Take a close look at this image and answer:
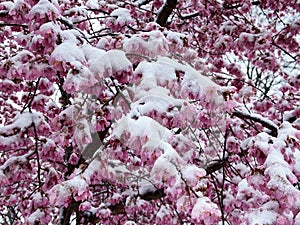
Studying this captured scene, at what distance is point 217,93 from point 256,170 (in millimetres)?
501

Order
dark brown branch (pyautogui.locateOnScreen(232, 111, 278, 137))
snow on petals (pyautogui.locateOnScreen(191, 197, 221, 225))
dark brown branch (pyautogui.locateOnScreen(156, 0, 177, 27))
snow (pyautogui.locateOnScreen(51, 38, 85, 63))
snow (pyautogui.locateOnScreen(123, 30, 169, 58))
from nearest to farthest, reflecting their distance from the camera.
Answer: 1. snow on petals (pyautogui.locateOnScreen(191, 197, 221, 225))
2. snow (pyautogui.locateOnScreen(51, 38, 85, 63))
3. snow (pyautogui.locateOnScreen(123, 30, 169, 58))
4. dark brown branch (pyautogui.locateOnScreen(232, 111, 278, 137))
5. dark brown branch (pyautogui.locateOnScreen(156, 0, 177, 27))

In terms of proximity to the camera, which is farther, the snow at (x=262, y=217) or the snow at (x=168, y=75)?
the snow at (x=168, y=75)

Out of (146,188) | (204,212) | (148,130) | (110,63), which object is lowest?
(146,188)

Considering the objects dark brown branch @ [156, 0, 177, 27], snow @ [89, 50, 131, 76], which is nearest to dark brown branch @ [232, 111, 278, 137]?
snow @ [89, 50, 131, 76]

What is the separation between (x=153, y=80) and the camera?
205 cm

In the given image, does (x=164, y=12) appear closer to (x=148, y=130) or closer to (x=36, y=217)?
(x=36, y=217)

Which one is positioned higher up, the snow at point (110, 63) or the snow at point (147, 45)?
the snow at point (147, 45)

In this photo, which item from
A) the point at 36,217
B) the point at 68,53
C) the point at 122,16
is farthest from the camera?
the point at 36,217

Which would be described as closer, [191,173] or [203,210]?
[203,210]

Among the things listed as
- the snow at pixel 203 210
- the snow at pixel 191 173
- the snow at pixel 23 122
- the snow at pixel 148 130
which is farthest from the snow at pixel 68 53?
the snow at pixel 23 122

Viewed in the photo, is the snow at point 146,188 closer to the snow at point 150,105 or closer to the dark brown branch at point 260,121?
the dark brown branch at point 260,121

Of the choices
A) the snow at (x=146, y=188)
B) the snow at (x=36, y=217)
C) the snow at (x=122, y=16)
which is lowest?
the snow at (x=146, y=188)

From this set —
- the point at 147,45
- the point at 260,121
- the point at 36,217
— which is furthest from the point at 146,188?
the point at 147,45

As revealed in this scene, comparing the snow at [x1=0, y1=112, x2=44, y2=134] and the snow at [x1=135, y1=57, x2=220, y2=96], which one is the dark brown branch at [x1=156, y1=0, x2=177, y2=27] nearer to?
the snow at [x1=0, y1=112, x2=44, y2=134]
